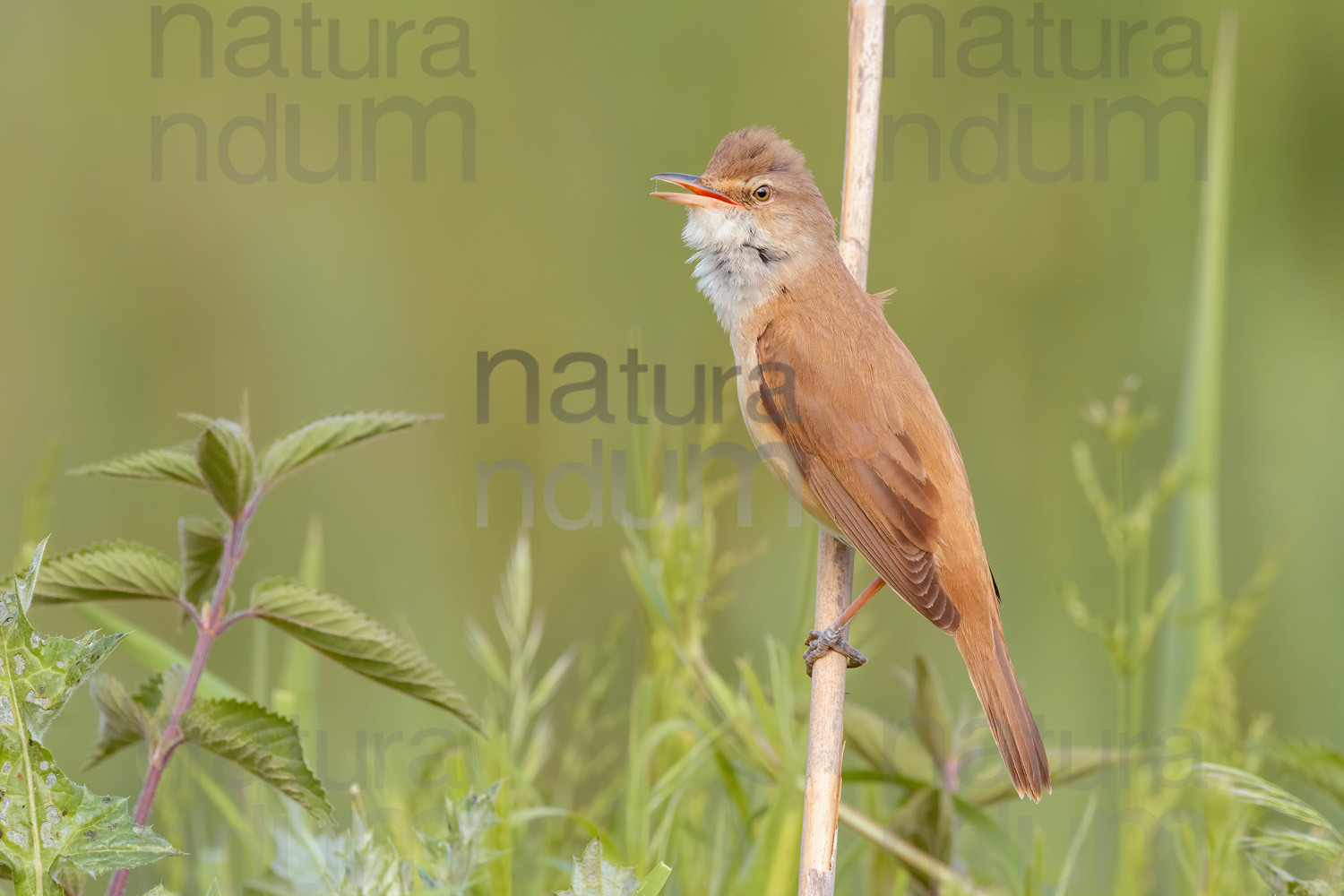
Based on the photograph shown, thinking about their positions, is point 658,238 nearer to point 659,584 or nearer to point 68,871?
point 659,584

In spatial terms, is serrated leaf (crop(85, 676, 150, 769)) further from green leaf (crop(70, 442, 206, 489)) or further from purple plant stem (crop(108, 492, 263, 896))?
green leaf (crop(70, 442, 206, 489))

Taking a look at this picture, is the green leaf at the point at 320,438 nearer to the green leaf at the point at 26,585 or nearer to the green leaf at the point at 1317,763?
the green leaf at the point at 26,585

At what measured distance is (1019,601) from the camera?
4.22 meters

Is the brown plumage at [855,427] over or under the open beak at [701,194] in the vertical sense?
under

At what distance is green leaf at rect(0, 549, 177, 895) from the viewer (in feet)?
4.30

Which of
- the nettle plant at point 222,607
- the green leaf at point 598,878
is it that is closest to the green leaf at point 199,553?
the nettle plant at point 222,607

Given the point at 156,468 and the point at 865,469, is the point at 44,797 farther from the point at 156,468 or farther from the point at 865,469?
the point at 865,469

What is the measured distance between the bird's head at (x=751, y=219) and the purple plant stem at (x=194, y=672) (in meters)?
1.50

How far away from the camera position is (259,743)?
1.49 meters

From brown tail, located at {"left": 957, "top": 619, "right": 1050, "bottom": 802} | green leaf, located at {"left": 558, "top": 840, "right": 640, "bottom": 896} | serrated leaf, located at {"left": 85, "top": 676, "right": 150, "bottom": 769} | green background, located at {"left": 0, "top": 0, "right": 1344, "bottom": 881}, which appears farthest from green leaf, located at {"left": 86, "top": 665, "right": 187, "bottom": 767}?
green background, located at {"left": 0, "top": 0, "right": 1344, "bottom": 881}

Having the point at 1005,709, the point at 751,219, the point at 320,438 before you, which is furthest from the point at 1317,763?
the point at 751,219

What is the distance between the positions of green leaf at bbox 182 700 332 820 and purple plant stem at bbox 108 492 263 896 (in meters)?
0.03

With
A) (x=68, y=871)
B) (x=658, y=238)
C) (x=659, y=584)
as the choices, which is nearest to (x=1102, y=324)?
(x=658, y=238)

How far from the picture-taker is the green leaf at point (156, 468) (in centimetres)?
159
